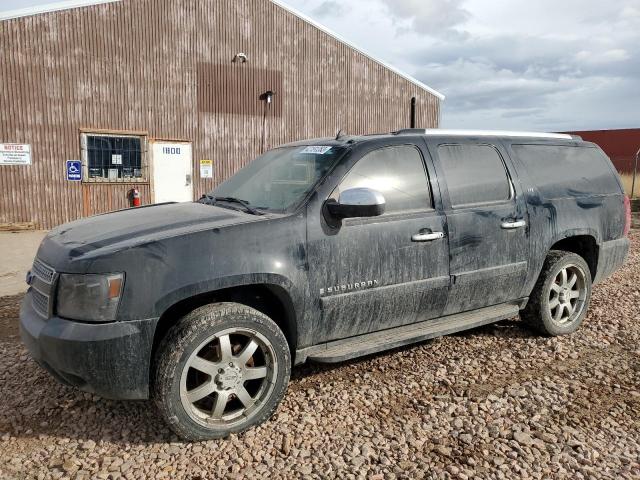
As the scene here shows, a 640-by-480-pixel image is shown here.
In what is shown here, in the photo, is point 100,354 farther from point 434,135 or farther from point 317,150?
point 434,135

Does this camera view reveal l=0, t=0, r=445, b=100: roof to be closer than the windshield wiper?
No

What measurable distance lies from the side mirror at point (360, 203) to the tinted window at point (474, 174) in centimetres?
97

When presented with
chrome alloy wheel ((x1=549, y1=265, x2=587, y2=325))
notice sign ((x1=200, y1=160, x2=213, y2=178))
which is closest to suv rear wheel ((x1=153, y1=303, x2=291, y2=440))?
chrome alloy wheel ((x1=549, y1=265, x2=587, y2=325))

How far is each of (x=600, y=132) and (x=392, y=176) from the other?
136 ft

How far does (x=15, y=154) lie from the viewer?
12.7 m

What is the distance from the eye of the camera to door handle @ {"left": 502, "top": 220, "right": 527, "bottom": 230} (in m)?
4.04

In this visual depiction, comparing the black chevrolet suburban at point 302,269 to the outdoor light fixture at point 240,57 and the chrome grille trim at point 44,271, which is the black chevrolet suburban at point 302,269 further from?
the outdoor light fixture at point 240,57

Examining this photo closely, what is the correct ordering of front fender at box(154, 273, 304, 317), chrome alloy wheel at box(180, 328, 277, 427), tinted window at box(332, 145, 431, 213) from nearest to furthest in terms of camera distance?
front fender at box(154, 273, 304, 317) < chrome alloy wheel at box(180, 328, 277, 427) < tinted window at box(332, 145, 431, 213)

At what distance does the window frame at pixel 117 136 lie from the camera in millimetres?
13367

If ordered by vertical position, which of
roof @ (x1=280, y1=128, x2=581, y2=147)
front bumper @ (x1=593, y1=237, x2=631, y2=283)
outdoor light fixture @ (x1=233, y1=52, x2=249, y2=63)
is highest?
outdoor light fixture @ (x1=233, y1=52, x2=249, y2=63)

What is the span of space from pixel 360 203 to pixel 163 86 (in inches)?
505

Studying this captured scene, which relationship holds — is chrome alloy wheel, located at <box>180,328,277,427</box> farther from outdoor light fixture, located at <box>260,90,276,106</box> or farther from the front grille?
outdoor light fixture, located at <box>260,90,276,106</box>

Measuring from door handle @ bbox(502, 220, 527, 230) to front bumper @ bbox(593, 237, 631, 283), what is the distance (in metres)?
1.25

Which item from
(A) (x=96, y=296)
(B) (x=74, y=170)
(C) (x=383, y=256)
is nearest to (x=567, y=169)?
(C) (x=383, y=256)
